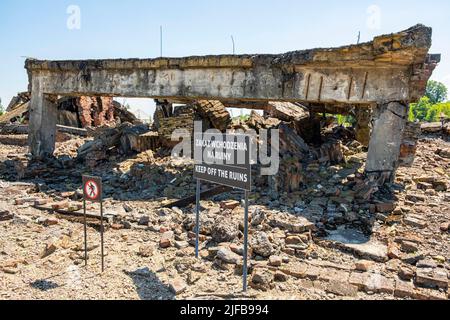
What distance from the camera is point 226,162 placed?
13.4ft

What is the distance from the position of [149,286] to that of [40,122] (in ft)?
28.6

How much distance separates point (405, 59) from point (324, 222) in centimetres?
326

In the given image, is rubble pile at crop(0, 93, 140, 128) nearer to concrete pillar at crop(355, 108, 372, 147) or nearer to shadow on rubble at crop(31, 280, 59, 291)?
concrete pillar at crop(355, 108, 372, 147)

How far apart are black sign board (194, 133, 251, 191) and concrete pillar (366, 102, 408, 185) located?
3.84 meters

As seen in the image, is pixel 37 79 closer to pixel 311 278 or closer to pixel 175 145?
pixel 175 145

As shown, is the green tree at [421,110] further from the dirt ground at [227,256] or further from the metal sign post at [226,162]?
the metal sign post at [226,162]

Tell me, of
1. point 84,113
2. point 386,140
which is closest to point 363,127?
point 386,140

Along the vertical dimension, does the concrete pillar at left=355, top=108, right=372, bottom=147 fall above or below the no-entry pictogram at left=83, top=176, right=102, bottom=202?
above

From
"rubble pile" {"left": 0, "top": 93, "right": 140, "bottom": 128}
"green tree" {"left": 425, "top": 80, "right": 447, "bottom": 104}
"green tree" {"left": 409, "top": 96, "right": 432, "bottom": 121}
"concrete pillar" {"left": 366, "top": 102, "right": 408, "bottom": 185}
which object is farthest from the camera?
"green tree" {"left": 425, "top": 80, "right": 447, "bottom": 104}

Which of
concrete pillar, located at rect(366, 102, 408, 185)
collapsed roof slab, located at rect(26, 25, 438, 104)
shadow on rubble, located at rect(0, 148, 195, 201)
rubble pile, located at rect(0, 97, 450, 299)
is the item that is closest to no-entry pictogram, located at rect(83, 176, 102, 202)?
rubble pile, located at rect(0, 97, 450, 299)

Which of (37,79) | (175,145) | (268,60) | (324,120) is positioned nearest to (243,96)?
(268,60)

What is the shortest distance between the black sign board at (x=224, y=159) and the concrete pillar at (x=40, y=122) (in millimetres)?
7996

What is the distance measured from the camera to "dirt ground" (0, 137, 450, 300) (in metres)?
3.72

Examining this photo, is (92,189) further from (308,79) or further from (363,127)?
(363,127)
